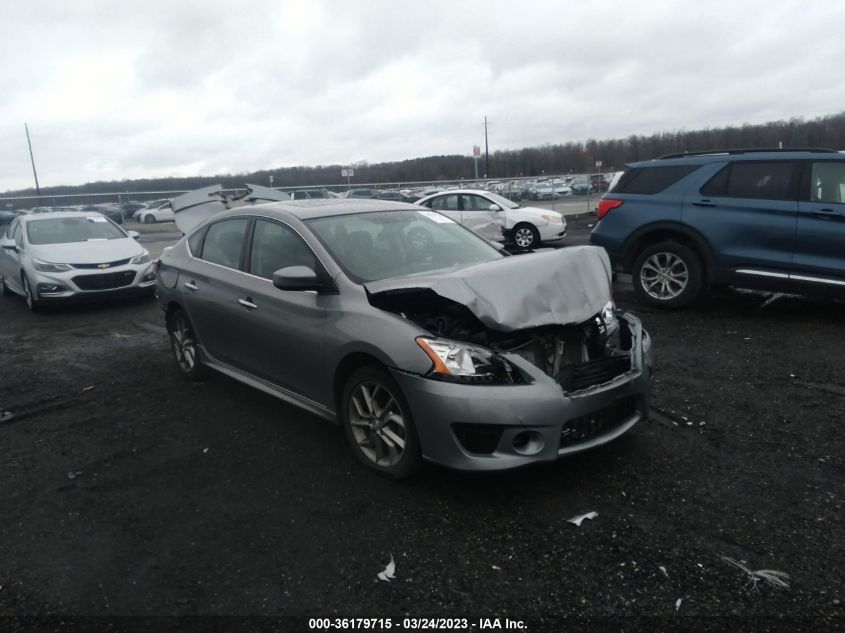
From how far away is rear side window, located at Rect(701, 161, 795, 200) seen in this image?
6.74 m

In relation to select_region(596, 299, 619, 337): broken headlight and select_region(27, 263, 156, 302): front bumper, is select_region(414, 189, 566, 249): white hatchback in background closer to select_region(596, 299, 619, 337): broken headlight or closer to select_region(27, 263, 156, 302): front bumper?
select_region(27, 263, 156, 302): front bumper

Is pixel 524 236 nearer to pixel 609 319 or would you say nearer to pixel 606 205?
pixel 606 205

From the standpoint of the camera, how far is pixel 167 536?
10.4ft

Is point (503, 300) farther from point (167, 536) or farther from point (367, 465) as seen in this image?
point (167, 536)

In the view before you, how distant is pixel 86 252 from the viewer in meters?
9.72

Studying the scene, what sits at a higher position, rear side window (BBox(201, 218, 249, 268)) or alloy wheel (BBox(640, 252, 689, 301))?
rear side window (BBox(201, 218, 249, 268))

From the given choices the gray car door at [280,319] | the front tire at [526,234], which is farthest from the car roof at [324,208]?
the front tire at [526,234]

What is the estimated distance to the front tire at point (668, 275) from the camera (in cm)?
727

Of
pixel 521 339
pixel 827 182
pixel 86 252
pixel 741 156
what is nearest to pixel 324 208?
pixel 521 339

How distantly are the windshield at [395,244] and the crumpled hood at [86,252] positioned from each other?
6694mm

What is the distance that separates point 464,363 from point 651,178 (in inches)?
216

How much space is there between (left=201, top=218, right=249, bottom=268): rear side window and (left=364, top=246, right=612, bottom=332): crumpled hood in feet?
5.17

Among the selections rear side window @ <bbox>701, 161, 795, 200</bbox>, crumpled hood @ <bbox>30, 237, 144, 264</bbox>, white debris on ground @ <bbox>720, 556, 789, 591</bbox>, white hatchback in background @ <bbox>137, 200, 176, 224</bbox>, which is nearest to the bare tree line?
white hatchback in background @ <bbox>137, 200, 176, 224</bbox>

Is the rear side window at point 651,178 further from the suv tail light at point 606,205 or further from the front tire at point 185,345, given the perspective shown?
the front tire at point 185,345
